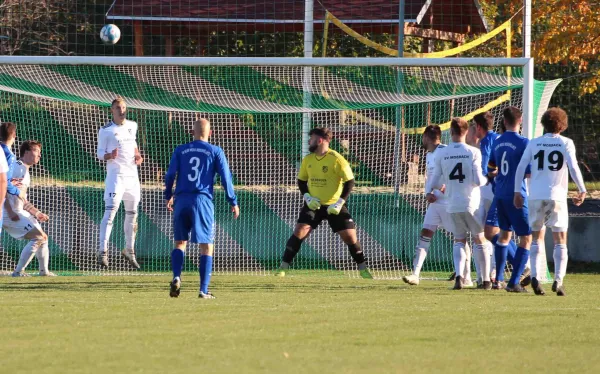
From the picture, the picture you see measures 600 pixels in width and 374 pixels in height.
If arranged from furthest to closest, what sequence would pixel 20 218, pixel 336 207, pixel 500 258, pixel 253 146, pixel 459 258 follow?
pixel 253 146 → pixel 20 218 → pixel 336 207 → pixel 459 258 → pixel 500 258

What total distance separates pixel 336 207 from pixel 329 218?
0.26 m

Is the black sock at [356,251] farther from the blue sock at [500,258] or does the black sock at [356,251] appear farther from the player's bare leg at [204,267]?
the player's bare leg at [204,267]

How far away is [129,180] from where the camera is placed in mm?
13992

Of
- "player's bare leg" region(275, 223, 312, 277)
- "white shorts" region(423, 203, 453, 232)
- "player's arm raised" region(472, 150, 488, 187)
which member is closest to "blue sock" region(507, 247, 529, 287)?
"player's arm raised" region(472, 150, 488, 187)

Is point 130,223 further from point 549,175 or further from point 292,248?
point 549,175

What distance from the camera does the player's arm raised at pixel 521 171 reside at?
10.9 meters

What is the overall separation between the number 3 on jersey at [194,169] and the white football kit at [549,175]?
3.26m

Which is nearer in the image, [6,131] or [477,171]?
[477,171]

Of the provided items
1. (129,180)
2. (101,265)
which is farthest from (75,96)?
(101,265)

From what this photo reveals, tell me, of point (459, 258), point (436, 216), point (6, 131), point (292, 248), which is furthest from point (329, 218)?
point (6, 131)

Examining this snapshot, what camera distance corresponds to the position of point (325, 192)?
13.0 metres

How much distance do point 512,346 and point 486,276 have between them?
15.1 feet

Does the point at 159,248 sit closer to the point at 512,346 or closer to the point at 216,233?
the point at 216,233

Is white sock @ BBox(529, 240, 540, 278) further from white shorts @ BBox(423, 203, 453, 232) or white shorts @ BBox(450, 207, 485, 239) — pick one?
white shorts @ BBox(423, 203, 453, 232)
